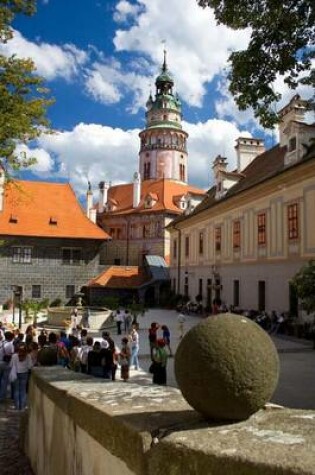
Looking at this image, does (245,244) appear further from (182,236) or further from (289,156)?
(182,236)

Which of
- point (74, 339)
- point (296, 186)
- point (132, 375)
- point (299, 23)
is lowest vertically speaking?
point (132, 375)

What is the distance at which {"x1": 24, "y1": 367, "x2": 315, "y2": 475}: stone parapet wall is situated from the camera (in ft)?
8.01

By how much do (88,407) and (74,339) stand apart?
8145mm

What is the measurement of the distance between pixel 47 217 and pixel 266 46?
110 feet

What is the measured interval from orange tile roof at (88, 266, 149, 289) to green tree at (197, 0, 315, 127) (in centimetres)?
3088

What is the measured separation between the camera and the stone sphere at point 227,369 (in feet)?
9.32

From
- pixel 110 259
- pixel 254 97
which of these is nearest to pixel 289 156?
pixel 254 97

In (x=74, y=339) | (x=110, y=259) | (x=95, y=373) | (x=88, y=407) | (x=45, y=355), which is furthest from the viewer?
(x=110, y=259)

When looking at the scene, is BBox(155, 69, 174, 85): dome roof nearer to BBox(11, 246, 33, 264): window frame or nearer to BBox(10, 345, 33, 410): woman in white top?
→ BBox(11, 246, 33, 264): window frame

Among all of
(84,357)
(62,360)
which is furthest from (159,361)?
(62,360)

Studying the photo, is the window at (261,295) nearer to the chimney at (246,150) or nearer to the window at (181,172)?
the chimney at (246,150)

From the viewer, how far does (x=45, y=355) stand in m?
7.60

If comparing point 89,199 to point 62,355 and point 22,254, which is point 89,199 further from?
point 62,355

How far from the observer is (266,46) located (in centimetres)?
1109
